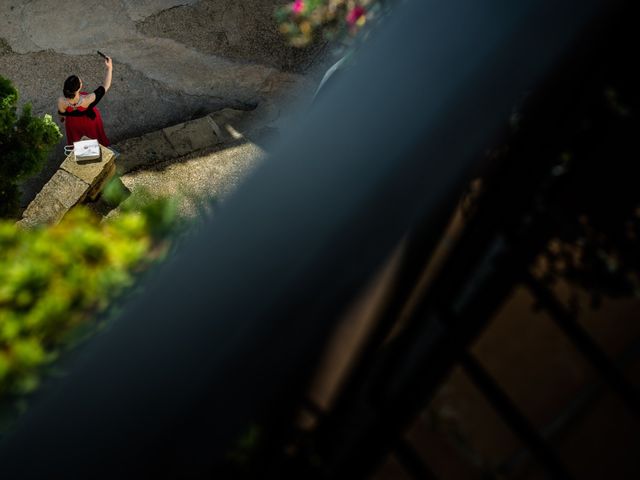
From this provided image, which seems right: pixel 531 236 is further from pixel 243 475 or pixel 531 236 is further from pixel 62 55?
pixel 62 55

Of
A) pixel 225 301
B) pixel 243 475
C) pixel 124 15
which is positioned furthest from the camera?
pixel 124 15

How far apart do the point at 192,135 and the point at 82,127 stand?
1.15 metres

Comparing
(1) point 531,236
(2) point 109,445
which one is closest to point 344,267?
(2) point 109,445

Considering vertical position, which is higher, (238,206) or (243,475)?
(238,206)

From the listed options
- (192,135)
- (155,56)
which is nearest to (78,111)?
(192,135)

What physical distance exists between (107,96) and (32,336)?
647cm

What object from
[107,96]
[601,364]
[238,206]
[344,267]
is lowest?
[601,364]

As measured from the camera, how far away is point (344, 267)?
4.14 ft

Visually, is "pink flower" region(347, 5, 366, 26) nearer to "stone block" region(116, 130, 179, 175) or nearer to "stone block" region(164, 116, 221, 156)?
"stone block" region(164, 116, 221, 156)

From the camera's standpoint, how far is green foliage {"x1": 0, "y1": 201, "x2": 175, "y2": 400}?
5.18ft

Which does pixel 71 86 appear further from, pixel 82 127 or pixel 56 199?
pixel 56 199

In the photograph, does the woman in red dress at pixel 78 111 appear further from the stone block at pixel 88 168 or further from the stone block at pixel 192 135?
the stone block at pixel 192 135

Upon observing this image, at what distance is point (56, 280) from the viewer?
175 centimetres

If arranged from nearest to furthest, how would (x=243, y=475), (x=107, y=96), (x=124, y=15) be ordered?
(x=243, y=475)
(x=107, y=96)
(x=124, y=15)
